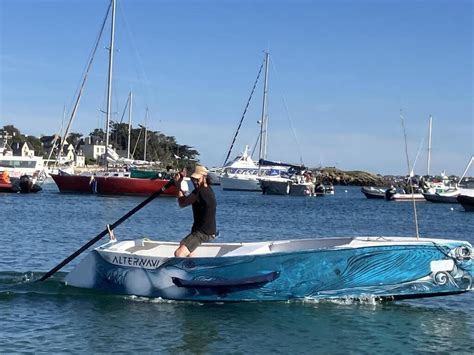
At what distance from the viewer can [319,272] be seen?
1323cm

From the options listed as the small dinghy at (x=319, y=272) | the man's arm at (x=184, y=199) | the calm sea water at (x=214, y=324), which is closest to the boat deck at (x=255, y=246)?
the small dinghy at (x=319, y=272)

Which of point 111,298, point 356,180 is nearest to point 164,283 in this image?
point 111,298

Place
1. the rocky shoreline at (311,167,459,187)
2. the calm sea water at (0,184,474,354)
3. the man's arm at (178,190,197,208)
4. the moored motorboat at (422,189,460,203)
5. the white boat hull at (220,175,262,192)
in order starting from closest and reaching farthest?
the calm sea water at (0,184,474,354), the man's arm at (178,190,197,208), the moored motorboat at (422,189,460,203), the white boat hull at (220,175,262,192), the rocky shoreline at (311,167,459,187)

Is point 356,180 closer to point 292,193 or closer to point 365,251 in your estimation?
point 292,193

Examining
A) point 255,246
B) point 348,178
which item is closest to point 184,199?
point 255,246

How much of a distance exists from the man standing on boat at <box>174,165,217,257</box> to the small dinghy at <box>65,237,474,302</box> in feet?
1.27

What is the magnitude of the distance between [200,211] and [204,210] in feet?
0.30

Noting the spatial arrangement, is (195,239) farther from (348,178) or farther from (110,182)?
(348,178)

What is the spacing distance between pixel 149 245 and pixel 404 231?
26.5 metres

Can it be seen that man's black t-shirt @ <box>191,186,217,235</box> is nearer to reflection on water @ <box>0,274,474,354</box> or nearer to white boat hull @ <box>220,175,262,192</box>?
reflection on water @ <box>0,274,474,354</box>

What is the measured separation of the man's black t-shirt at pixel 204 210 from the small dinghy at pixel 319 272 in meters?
0.61

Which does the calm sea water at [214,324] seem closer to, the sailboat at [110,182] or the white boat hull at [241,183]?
the sailboat at [110,182]

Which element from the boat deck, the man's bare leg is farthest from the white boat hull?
the man's bare leg

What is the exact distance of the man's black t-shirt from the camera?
1350 centimetres
